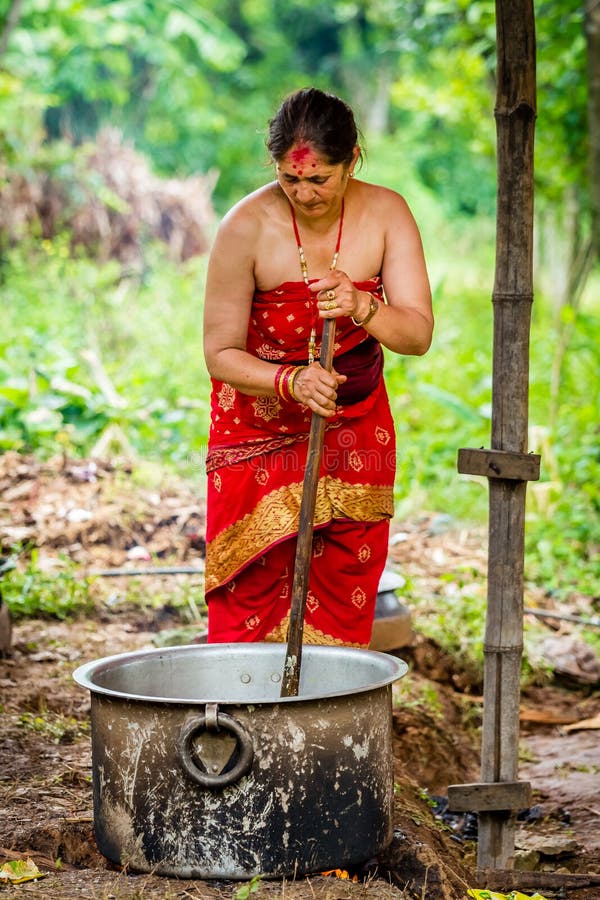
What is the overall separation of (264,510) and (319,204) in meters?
0.93

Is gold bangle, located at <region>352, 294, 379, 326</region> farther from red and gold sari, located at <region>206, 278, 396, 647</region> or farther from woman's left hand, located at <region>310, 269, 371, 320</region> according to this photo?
red and gold sari, located at <region>206, 278, 396, 647</region>

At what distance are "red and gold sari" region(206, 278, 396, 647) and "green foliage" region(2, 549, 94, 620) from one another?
1.65 m

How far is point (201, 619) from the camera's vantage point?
5188 millimetres

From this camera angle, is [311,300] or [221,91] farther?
[221,91]

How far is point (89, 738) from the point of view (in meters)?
3.77

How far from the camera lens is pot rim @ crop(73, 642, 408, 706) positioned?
252 cm

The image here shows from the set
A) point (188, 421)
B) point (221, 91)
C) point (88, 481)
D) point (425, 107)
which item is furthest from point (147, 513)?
point (221, 91)

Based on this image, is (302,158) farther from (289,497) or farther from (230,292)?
(289,497)

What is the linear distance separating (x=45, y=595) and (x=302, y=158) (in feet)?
9.12

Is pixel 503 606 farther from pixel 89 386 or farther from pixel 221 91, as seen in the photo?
pixel 221 91

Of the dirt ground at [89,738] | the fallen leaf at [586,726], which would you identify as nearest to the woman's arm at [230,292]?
the dirt ground at [89,738]

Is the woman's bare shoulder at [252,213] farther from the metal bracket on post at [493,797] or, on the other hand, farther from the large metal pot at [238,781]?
the metal bracket on post at [493,797]

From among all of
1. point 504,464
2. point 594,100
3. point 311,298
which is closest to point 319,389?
point 311,298

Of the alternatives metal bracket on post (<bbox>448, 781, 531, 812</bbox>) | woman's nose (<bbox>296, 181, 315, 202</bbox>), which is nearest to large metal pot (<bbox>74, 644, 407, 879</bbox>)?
metal bracket on post (<bbox>448, 781, 531, 812</bbox>)
